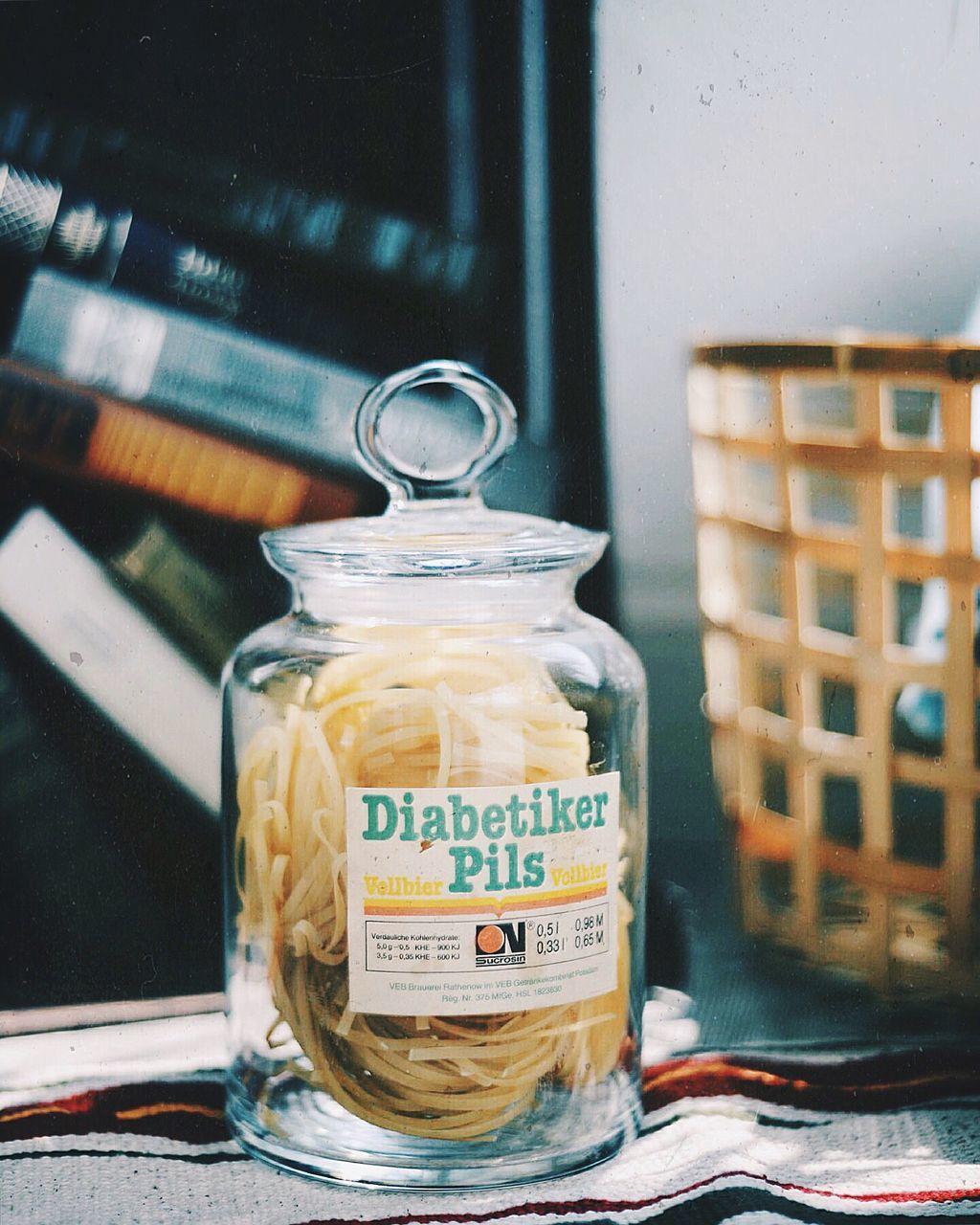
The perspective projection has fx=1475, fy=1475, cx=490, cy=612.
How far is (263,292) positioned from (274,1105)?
35cm

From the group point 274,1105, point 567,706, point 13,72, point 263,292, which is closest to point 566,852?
point 567,706

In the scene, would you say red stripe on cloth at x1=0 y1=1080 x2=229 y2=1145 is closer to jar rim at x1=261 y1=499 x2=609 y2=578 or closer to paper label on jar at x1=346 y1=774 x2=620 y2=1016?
paper label on jar at x1=346 y1=774 x2=620 y2=1016

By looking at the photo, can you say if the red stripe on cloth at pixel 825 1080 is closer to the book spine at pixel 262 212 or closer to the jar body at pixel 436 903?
the jar body at pixel 436 903

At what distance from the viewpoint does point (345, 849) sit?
1.79 feet

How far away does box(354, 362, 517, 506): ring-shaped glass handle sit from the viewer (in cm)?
61

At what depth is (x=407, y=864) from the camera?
537mm

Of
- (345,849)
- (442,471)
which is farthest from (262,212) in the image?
(345,849)

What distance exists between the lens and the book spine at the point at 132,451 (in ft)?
2.19

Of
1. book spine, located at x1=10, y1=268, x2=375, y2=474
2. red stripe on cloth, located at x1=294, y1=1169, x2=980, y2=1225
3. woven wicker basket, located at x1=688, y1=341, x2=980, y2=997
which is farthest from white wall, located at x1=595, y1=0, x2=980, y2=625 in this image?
red stripe on cloth, located at x1=294, y1=1169, x2=980, y2=1225

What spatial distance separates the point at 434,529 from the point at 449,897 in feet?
0.47

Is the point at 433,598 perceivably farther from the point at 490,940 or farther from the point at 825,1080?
the point at 825,1080

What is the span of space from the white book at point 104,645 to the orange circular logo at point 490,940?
185 millimetres

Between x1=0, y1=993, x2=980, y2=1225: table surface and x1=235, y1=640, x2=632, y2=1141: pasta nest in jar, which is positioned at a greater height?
Result: x1=235, y1=640, x2=632, y2=1141: pasta nest in jar

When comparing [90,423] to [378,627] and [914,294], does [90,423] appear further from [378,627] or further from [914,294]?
[914,294]
